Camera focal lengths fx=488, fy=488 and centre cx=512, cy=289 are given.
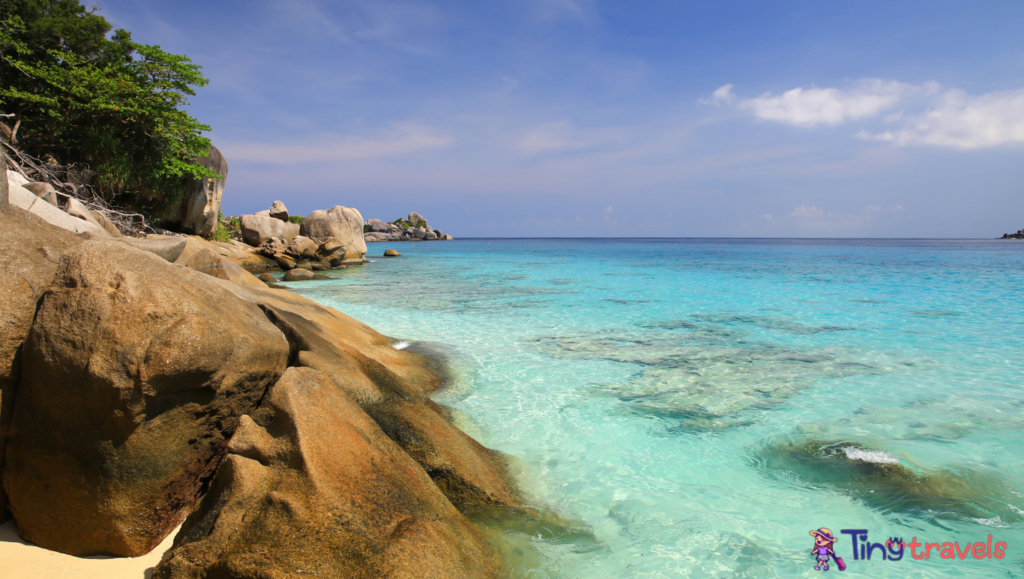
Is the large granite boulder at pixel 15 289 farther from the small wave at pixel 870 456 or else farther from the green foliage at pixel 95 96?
the green foliage at pixel 95 96

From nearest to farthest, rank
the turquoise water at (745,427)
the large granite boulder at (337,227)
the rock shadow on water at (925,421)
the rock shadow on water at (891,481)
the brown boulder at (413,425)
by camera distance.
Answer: the turquoise water at (745,427) → the brown boulder at (413,425) → the rock shadow on water at (891,481) → the rock shadow on water at (925,421) → the large granite boulder at (337,227)

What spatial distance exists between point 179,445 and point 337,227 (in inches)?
1175

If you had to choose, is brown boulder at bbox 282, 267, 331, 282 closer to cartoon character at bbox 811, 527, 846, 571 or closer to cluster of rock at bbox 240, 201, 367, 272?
cluster of rock at bbox 240, 201, 367, 272

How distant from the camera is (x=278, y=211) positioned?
31672 mm

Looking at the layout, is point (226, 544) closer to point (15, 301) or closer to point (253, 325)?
point (253, 325)

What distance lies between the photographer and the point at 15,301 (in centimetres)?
275

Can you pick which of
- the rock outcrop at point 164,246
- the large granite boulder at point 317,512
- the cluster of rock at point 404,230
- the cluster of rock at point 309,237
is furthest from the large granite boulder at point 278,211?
the cluster of rock at point 404,230

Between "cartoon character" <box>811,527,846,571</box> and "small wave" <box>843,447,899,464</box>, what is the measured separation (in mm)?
1414

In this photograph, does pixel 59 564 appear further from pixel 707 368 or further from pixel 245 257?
pixel 245 257

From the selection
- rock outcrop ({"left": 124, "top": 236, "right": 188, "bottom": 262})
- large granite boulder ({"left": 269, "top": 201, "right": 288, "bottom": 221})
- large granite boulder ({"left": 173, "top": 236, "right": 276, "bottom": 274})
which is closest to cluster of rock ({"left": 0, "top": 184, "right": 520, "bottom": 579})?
rock outcrop ({"left": 124, "top": 236, "right": 188, "bottom": 262})

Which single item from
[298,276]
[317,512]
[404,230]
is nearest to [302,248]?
[298,276]

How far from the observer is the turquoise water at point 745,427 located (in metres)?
3.54

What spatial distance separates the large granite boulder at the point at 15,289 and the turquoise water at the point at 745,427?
3263mm

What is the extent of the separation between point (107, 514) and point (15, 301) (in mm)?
1306
